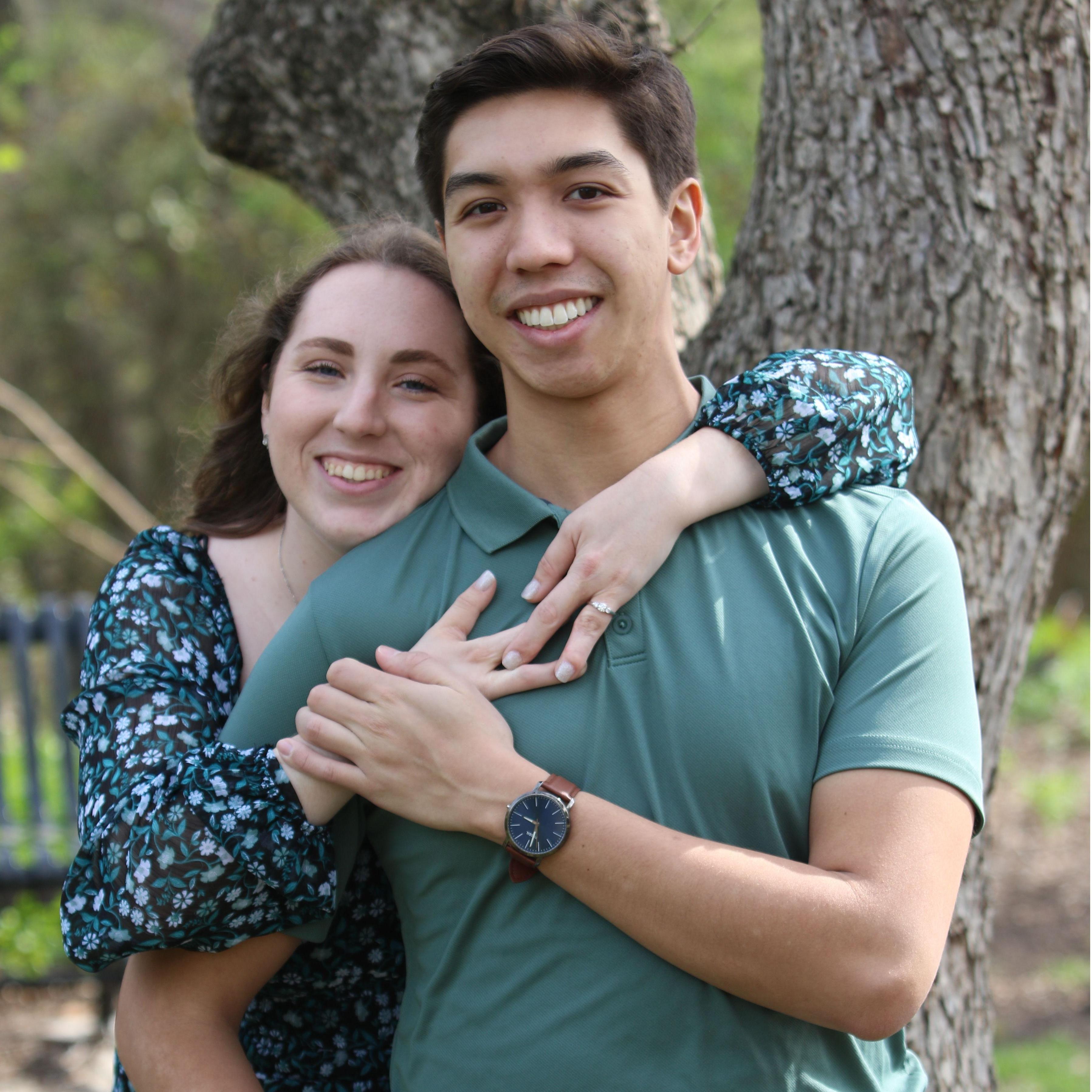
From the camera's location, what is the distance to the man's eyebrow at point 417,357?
210cm

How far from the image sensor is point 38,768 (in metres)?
5.64

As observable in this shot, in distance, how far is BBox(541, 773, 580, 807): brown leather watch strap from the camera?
5.26 feet

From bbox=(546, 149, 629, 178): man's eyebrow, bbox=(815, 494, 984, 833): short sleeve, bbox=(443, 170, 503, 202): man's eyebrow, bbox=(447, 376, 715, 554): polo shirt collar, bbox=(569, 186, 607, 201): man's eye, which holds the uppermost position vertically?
bbox=(546, 149, 629, 178): man's eyebrow

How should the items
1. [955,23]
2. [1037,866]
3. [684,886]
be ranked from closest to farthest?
[684,886]
[955,23]
[1037,866]

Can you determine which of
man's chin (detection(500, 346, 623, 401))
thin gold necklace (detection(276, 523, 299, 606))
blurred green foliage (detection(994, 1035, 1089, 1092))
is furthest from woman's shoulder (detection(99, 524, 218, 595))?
blurred green foliage (detection(994, 1035, 1089, 1092))

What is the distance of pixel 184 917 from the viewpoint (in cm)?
166

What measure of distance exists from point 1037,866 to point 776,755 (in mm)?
6967

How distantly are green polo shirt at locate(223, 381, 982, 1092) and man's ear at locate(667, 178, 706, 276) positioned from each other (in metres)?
0.49

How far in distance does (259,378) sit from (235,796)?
3.39 feet

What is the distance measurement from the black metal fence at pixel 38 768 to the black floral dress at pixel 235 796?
372 centimetres

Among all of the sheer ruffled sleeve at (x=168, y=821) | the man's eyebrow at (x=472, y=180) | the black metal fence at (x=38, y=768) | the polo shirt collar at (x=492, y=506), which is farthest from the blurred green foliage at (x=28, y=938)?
the man's eyebrow at (x=472, y=180)

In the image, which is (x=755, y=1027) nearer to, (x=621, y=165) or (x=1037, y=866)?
(x=621, y=165)

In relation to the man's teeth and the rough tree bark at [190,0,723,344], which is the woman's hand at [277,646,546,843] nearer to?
the man's teeth

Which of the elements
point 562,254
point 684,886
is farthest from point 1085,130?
point 684,886
